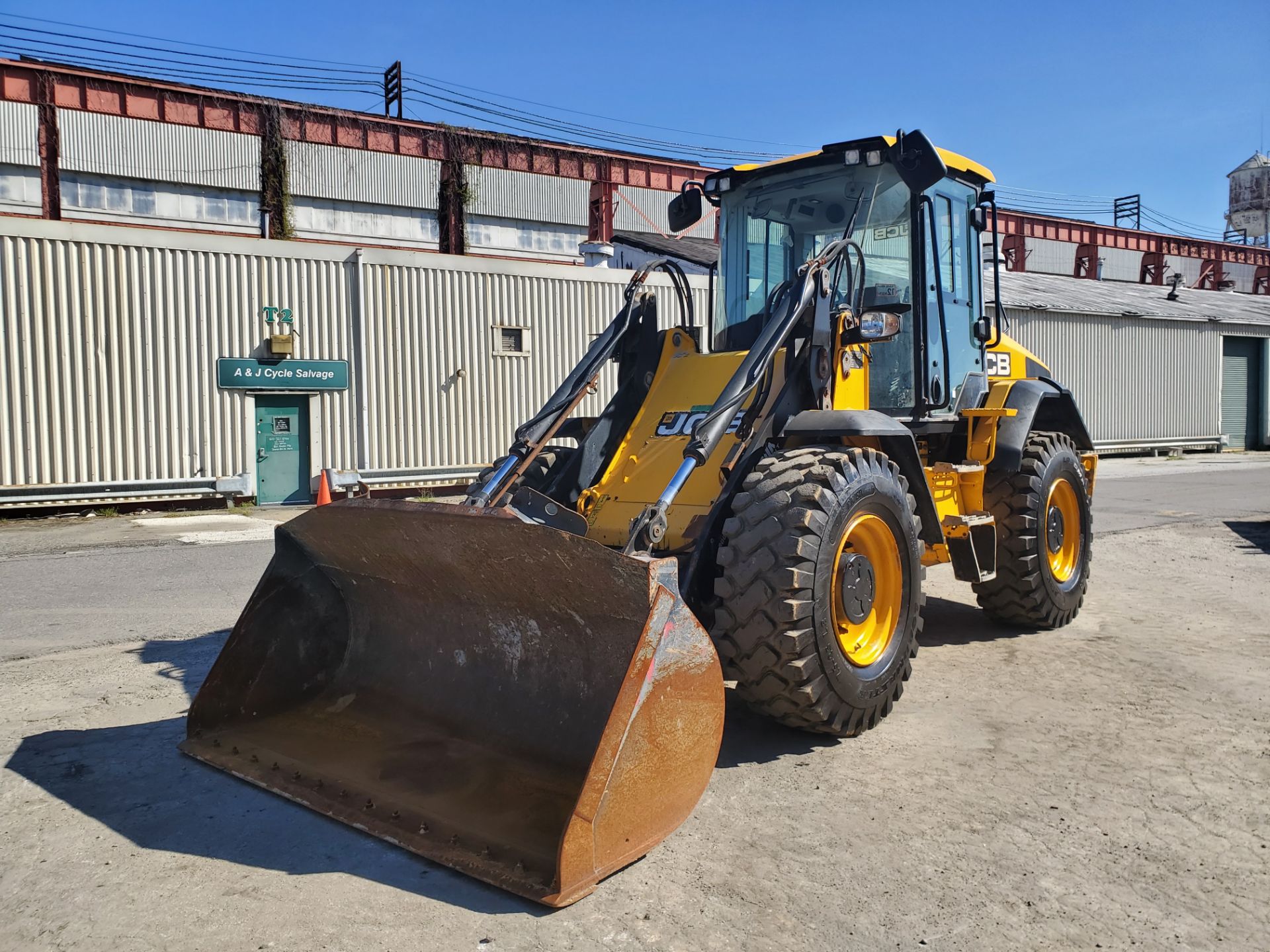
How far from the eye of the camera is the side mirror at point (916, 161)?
198 inches

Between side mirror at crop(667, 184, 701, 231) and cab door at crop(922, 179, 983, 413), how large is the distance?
1359 millimetres

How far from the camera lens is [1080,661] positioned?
19.0ft

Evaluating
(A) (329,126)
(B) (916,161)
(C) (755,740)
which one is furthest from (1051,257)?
(C) (755,740)

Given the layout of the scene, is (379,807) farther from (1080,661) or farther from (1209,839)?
(1080,661)

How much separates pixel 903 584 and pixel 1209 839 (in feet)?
5.40

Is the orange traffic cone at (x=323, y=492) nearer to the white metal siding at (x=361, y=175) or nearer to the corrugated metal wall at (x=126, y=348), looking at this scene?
the corrugated metal wall at (x=126, y=348)

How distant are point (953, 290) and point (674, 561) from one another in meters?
3.67

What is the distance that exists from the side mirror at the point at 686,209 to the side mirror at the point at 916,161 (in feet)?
4.30

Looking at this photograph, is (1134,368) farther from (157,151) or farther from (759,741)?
(759,741)

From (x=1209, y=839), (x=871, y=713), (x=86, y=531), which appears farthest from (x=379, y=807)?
(x=86, y=531)

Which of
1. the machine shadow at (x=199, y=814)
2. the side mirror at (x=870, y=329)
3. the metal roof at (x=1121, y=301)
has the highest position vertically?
the metal roof at (x=1121, y=301)

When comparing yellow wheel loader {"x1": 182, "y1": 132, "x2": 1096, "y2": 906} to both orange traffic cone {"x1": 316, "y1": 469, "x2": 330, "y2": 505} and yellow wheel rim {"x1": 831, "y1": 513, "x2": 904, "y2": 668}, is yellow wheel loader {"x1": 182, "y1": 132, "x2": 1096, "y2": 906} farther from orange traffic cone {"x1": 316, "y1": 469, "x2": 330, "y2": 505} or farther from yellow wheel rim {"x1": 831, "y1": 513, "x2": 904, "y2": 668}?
orange traffic cone {"x1": 316, "y1": 469, "x2": 330, "y2": 505}

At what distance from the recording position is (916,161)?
16.8 feet

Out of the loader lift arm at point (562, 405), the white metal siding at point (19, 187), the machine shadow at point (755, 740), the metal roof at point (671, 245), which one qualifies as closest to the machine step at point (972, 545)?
the machine shadow at point (755, 740)
